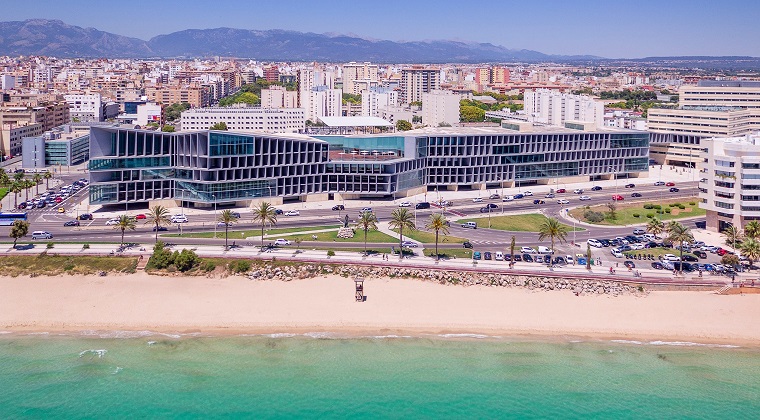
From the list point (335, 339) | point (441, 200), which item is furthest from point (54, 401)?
point (441, 200)

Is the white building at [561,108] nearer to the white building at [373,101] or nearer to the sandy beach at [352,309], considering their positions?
the white building at [373,101]

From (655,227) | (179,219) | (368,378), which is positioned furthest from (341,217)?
(368,378)

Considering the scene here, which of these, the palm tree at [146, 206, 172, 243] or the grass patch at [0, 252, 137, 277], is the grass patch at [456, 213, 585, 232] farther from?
the grass patch at [0, 252, 137, 277]

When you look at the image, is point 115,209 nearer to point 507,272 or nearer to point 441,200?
point 441,200

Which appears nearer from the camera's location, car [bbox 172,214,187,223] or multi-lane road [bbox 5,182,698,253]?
multi-lane road [bbox 5,182,698,253]

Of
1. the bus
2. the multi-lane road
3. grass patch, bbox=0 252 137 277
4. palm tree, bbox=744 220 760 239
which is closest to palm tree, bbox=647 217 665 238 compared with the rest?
the multi-lane road

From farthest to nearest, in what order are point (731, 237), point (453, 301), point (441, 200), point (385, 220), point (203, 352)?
1. point (441, 200)
2. point (385, 220)
3. point (731, 237)
4. point (453, 301)
5. point (203, 352)

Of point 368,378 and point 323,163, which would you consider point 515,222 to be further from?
point 368,378
